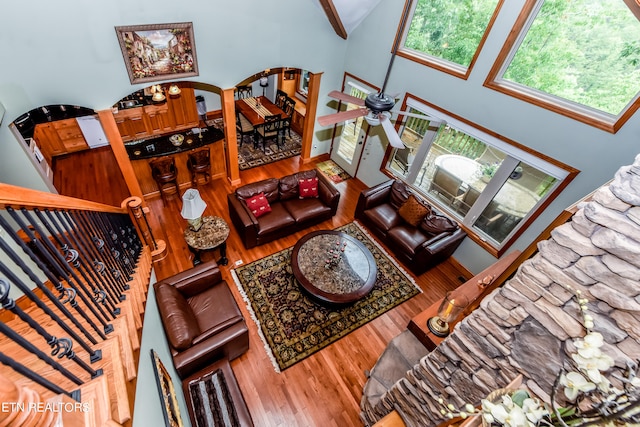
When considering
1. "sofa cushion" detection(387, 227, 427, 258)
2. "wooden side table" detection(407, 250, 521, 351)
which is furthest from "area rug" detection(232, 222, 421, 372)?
"wooden side table" detection(407, 250, 521, 351)

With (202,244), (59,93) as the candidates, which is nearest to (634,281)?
(202,244)

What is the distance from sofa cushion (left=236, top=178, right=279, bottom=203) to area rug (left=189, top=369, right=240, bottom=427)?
9.90 feet

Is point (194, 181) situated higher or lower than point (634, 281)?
lower

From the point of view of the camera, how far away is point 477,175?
4.71 meters

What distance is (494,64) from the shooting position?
386 cm

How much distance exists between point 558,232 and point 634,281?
12.9 inches

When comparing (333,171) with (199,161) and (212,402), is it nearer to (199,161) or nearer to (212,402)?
(199,161)

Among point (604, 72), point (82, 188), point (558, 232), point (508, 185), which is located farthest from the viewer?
point (82, 188)

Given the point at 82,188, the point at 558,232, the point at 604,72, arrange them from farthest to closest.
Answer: the point at 82,188, the point at 604,72, the point at 558,232

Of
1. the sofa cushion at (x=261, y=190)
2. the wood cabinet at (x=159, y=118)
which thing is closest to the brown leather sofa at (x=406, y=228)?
the sofa cushion at (x=261, y=190)

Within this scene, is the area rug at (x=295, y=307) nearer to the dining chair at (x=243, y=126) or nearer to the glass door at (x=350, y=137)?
the glass door at (x=350, y=137)

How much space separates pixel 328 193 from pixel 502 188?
296 centimetres

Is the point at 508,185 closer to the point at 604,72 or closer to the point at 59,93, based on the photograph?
the point at 604,72

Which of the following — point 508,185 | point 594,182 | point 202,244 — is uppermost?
point 594,182
